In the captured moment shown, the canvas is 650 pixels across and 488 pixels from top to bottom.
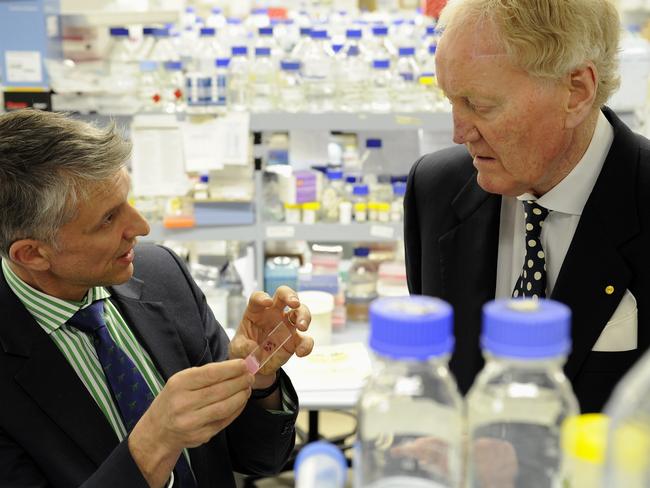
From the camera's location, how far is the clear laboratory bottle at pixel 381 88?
3215 millimetres

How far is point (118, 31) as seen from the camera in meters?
3.30

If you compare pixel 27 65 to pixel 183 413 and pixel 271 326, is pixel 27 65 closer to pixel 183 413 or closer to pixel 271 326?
pixel 271 326

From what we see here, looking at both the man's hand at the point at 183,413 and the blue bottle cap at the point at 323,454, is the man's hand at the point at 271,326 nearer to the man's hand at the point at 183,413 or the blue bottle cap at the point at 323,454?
the man's hand at the point at 183,413

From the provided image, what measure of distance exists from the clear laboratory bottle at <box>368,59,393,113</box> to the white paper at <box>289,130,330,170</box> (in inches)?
11.9

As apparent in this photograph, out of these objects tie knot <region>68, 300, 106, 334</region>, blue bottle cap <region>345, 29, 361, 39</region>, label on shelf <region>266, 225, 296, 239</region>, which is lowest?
label on shelf <region>266, 225, 296, 239</region>

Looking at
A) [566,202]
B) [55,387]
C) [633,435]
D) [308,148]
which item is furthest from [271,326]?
[308,148]

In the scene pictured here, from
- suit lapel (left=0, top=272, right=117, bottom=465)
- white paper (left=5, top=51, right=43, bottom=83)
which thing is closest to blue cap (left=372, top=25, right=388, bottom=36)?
white paper (left=5, top=51, right=43, bottom=83)

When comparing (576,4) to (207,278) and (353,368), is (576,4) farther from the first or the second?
(207,278)

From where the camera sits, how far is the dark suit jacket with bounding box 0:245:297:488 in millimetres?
1522

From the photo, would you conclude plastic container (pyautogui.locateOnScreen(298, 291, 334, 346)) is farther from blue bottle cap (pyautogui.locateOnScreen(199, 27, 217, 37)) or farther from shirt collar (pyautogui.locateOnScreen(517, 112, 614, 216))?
shirt collar (pyautogui.locateOnScreen(517, 112, 614, 216))

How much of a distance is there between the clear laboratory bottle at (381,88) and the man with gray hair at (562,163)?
1.62 metres

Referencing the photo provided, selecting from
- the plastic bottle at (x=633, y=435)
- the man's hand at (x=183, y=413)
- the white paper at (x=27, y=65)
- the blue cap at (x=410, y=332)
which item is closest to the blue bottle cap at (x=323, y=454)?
the blue cap at (x=410, y=332)

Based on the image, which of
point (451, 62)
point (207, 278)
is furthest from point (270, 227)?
point (451, 62)

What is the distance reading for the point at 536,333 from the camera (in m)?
0.62
